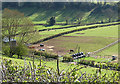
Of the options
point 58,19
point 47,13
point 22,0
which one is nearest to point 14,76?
point 58,19

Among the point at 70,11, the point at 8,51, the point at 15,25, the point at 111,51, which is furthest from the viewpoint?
the point at 70,11

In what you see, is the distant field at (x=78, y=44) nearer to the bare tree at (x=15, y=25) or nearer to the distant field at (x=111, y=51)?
the distant field at (x=111, y=51)

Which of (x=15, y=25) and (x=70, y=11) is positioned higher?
(x=70, y=11)

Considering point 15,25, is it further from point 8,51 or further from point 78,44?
point 78,44

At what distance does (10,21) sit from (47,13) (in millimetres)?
105721

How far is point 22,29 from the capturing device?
40219 millimetres

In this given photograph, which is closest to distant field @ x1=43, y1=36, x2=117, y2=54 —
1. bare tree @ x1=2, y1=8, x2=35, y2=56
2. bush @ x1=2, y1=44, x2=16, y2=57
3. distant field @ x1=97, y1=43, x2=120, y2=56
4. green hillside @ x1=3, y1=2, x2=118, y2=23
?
distant field @ x1=97, y1=43, x2=120, y2=56

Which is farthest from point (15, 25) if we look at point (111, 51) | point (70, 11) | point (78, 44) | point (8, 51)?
point (70, 11)

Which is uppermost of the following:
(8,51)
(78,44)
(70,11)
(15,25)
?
(70,11)

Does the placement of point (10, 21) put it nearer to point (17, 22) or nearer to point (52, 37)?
point (17, 22)

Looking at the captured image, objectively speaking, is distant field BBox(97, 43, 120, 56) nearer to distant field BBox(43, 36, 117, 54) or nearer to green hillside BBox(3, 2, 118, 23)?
distant field BBox(43, 36, 117, 54)

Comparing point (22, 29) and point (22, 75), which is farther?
point (22, 29)

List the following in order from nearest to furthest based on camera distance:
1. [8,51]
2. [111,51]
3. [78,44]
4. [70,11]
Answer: [8,51] → [111,51] → [78,44] → [70,11]

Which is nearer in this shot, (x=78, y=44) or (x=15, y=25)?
(x=15, y=25)
